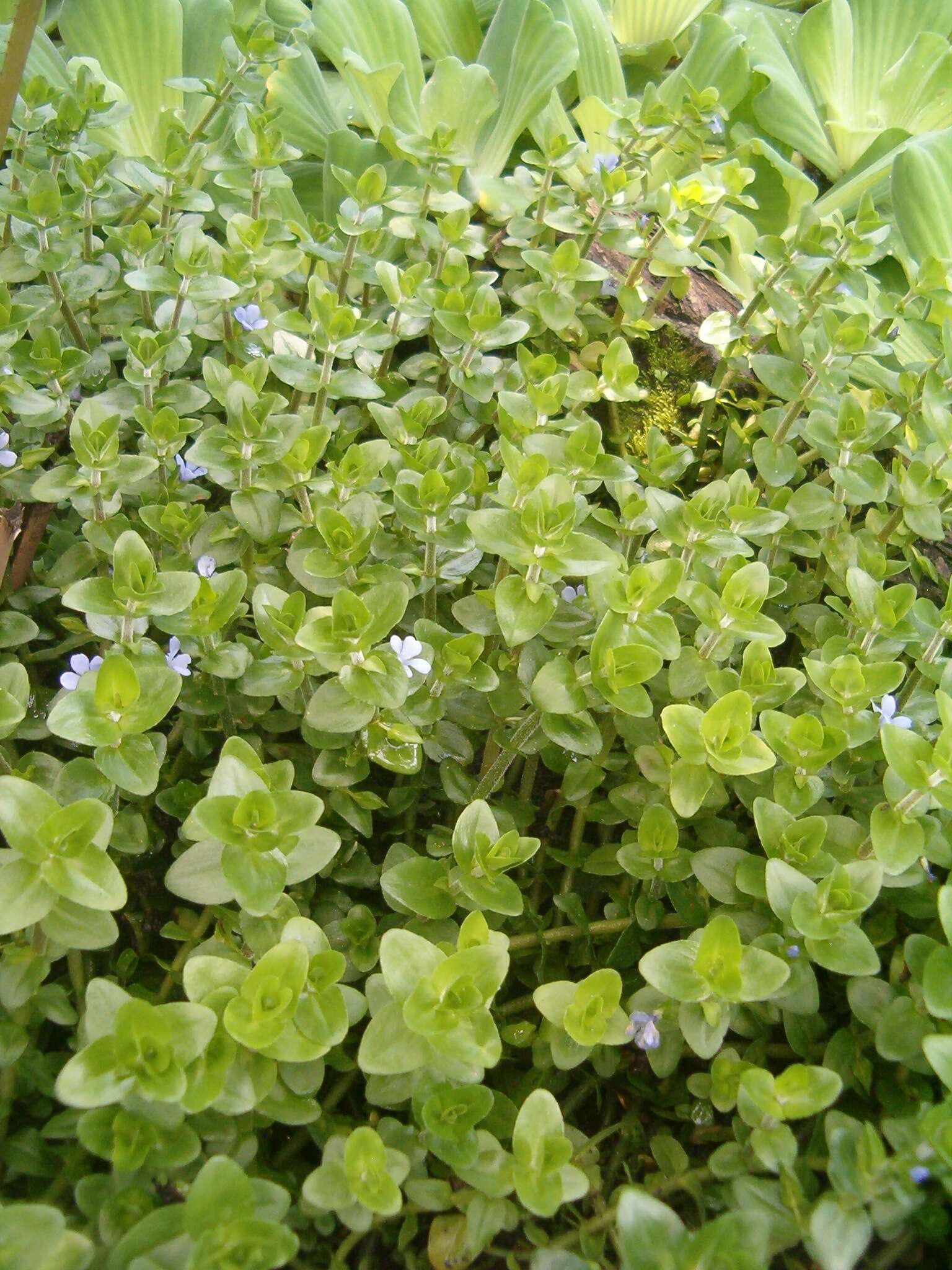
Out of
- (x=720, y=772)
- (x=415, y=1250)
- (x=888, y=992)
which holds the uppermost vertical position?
(x=720, y=772)

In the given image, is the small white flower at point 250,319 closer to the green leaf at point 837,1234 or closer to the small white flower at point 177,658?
the small white flower at point 177,658

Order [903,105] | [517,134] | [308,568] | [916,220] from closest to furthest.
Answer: [308,568]
[916,220]
[517,134]
[903,105]

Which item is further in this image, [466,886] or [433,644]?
[433,644]

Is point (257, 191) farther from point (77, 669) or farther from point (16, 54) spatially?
point (77, 669)

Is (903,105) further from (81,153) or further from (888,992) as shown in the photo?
(888,992)

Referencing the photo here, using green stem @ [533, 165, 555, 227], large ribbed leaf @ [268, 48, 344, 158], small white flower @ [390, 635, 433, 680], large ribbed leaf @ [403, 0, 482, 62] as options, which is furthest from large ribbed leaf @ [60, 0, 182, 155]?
small white flower @ [390, 635, 433, 680]

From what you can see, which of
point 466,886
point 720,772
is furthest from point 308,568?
point 720,772

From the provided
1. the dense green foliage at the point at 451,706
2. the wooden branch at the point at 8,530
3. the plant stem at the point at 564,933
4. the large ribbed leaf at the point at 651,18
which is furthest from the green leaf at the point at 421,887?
the large ribbed leaf at the point at 651,18

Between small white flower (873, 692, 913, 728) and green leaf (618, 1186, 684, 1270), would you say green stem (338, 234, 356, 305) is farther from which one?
green leaf (618, 1186, 684, 1270)

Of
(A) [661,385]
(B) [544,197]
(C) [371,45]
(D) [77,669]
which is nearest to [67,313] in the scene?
(D) [77,669]
